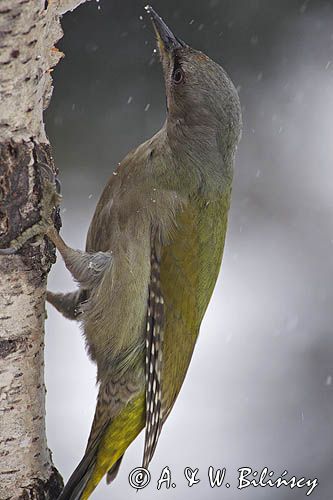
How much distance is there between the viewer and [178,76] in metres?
3.58

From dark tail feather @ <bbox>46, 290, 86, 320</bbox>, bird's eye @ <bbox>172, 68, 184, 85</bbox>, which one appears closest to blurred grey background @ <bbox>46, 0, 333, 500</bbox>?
dark tail feather @ <bbox>46, 290, 86, 320</bbox>

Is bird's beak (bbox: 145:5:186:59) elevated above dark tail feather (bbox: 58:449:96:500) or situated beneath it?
elevated above

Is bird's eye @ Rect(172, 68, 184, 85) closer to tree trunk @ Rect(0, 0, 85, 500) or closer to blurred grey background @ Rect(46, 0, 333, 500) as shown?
tree trunk @ Rect(0, 0, 85, 500)

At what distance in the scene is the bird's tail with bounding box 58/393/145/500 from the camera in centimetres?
333

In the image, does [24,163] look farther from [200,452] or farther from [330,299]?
[330,299]

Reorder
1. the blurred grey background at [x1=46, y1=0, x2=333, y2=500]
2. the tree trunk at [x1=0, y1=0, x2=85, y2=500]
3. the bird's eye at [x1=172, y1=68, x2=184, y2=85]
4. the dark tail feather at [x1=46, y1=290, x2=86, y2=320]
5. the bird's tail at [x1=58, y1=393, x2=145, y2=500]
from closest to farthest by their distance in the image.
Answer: the tree trunk at [x1=0, y1=0, x2=85, y2=500] < the bird's tail at [x1=58, y1=393, x2=145, y2=500] < the bird's eye at [x1=172, y1=68, x2=184, y2=85] < the dark tail feather at [x1=46, y1=290, x2=86, y2=320] < the blurred grey background at [x1=46, y1=0, x2=333, y2=500]

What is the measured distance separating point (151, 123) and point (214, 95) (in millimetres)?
2752

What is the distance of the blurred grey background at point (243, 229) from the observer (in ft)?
18.8

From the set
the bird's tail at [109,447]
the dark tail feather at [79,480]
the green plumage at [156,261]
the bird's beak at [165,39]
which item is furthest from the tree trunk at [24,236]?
the bird's beak at [165,39]

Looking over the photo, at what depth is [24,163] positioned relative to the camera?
2.71m

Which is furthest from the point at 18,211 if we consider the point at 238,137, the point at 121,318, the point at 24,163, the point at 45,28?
the point at 238,137

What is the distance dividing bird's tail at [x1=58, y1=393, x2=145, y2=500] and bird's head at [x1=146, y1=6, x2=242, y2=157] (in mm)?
1019

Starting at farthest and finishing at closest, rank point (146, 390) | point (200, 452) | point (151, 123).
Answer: point (151, 123), point (200, 452), point (146, 390)

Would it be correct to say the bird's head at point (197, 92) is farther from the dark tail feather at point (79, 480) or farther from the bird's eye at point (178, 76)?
the dark tail feather at point (79, 480)
